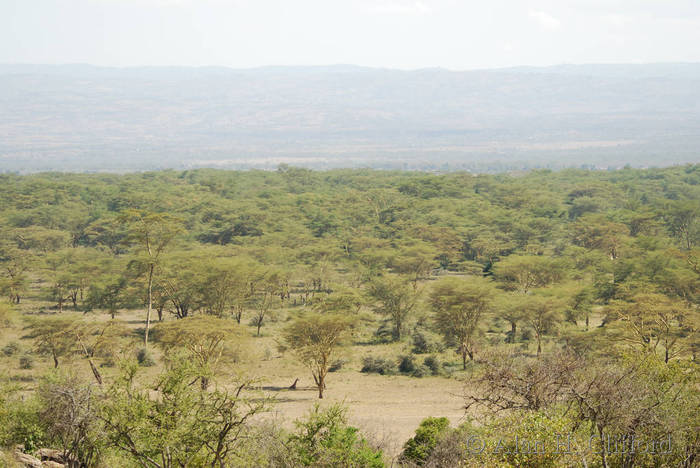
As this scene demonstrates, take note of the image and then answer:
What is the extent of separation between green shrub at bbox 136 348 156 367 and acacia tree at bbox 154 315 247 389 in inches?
115

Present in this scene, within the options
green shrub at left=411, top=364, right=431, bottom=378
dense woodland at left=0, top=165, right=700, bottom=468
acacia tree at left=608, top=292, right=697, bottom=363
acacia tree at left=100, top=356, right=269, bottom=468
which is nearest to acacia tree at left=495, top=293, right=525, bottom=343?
dense woodland at left=0, top=165, right=700, bottom=468

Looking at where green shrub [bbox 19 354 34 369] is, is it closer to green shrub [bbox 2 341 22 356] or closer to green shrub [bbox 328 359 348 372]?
green shrub [bbox 2 341 22 356]

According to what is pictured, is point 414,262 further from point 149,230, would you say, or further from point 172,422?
point 172,422

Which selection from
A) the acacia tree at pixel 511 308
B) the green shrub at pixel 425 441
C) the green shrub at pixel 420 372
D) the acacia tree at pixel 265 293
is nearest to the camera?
the green shrub at pixel 425 441

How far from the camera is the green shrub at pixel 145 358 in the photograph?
26.1m

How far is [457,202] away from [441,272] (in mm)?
17517

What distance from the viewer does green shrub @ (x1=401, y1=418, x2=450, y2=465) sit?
14.6 meters

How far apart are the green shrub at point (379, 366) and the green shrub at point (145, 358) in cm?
895

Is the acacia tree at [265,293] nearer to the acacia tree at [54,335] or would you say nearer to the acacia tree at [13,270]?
the acacia tree at [54,335]

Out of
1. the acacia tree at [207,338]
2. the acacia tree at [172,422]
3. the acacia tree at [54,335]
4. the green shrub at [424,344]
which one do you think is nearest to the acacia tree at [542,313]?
the green shrub at [424,344]

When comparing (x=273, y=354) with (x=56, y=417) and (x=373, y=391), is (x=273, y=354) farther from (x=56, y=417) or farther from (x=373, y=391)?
(x=56, y=417)

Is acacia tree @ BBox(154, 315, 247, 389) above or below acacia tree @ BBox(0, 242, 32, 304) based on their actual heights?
above

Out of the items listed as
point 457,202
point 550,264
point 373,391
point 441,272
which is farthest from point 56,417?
point 457,202

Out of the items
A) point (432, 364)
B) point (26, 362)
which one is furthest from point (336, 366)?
point (26, 362)
